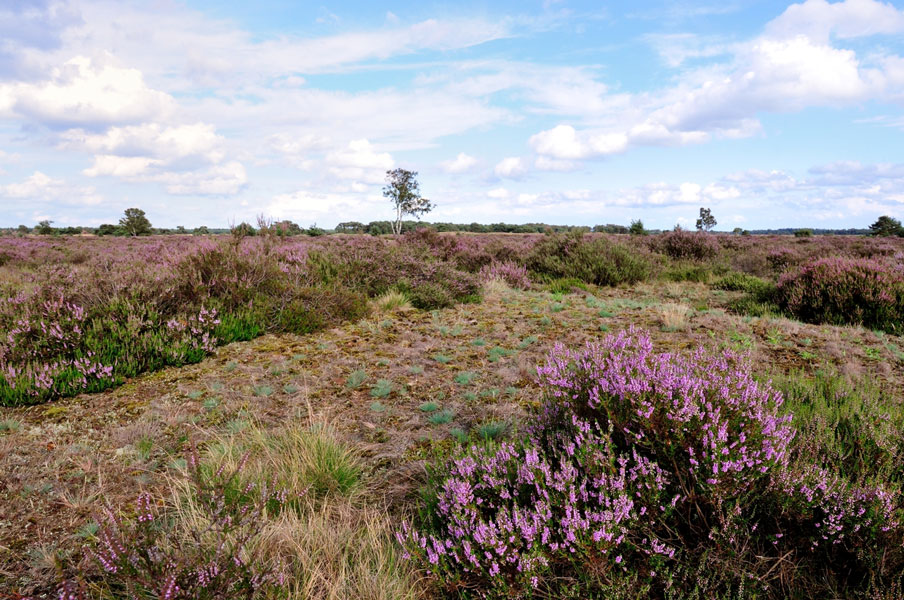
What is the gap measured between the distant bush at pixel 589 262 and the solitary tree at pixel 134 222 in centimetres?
3990

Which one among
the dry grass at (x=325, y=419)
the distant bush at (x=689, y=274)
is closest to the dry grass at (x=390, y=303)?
the dry grass at (x=325, y=419)

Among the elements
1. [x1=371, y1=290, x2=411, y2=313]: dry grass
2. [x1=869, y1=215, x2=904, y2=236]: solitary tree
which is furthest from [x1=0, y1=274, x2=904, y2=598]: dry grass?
[x1=869, y1=215, x2=904, y2=236]: solitary tree

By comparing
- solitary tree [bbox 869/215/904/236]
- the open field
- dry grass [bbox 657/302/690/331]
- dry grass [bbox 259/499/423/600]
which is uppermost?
solitary tree [bbox 869/215/904/236]

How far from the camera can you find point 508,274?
43.4 ft

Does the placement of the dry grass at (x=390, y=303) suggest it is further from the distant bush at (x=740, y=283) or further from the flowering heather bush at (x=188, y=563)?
the distant bush at (x=740, y=283)

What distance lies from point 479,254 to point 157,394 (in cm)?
1100

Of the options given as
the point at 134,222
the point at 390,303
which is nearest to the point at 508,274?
the point at 390,303

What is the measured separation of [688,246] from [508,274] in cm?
1011

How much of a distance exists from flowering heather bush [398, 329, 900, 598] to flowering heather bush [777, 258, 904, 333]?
820cm

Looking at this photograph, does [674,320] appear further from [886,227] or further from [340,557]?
[886,227]

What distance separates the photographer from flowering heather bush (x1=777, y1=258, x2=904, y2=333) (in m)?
8.51

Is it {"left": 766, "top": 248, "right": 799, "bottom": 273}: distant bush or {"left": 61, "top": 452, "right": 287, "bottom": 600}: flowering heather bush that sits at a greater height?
{"left": 766, "top": 248, "right": 799, "bottom": 273}: distant bush

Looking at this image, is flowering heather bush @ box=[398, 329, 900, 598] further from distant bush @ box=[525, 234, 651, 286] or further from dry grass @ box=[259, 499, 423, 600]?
distant bush @ box=[525, 234, 651, 286]

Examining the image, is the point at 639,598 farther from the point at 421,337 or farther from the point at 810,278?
the point at 810,278
